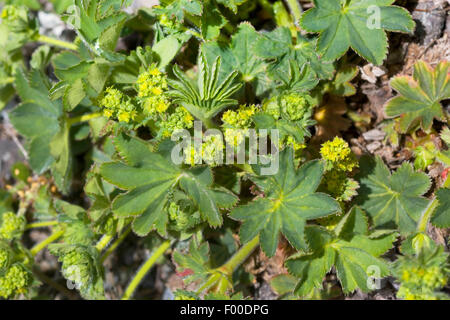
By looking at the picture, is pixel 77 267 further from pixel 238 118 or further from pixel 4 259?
pixel 238 118

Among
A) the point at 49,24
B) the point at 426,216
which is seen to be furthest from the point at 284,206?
the point at 49,24

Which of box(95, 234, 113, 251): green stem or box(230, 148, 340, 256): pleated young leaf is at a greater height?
box(230, 148, 340, 256): pleated young leaf

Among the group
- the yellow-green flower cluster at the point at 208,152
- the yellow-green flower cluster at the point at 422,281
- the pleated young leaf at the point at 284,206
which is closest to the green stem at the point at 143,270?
the pleated young leaf at the point at 284,206

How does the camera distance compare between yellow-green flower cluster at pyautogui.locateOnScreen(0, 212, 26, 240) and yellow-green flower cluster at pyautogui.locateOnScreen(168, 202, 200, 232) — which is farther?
yellow-green flower cluster at pyautogui.locateOnScreen(0, 212, 26, 240)

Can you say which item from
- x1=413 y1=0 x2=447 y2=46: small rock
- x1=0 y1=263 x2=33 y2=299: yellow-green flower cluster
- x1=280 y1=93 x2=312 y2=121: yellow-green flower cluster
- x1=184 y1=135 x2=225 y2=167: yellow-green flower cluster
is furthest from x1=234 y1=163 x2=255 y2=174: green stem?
x1=0 y1=263 x2=33 y2=299: yellow-green flower cluster

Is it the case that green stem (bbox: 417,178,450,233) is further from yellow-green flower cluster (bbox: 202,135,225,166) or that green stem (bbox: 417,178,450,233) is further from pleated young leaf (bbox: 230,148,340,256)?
yellow-green flower cluster (bbox: 202,135,225,166)

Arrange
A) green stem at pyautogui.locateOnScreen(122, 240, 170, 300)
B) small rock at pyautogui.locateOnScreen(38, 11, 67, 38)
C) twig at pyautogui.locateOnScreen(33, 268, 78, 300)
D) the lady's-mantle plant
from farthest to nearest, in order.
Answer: small rock at pyautogui.locateOnScreen(38, 11, 67, 38) < twig at pyautogui.locateOnScreen(33, 268, 78, 300) < green stem at pyautogui.locateOnScreen(122, 240, 170, 300) < the lady's-mantle plant
